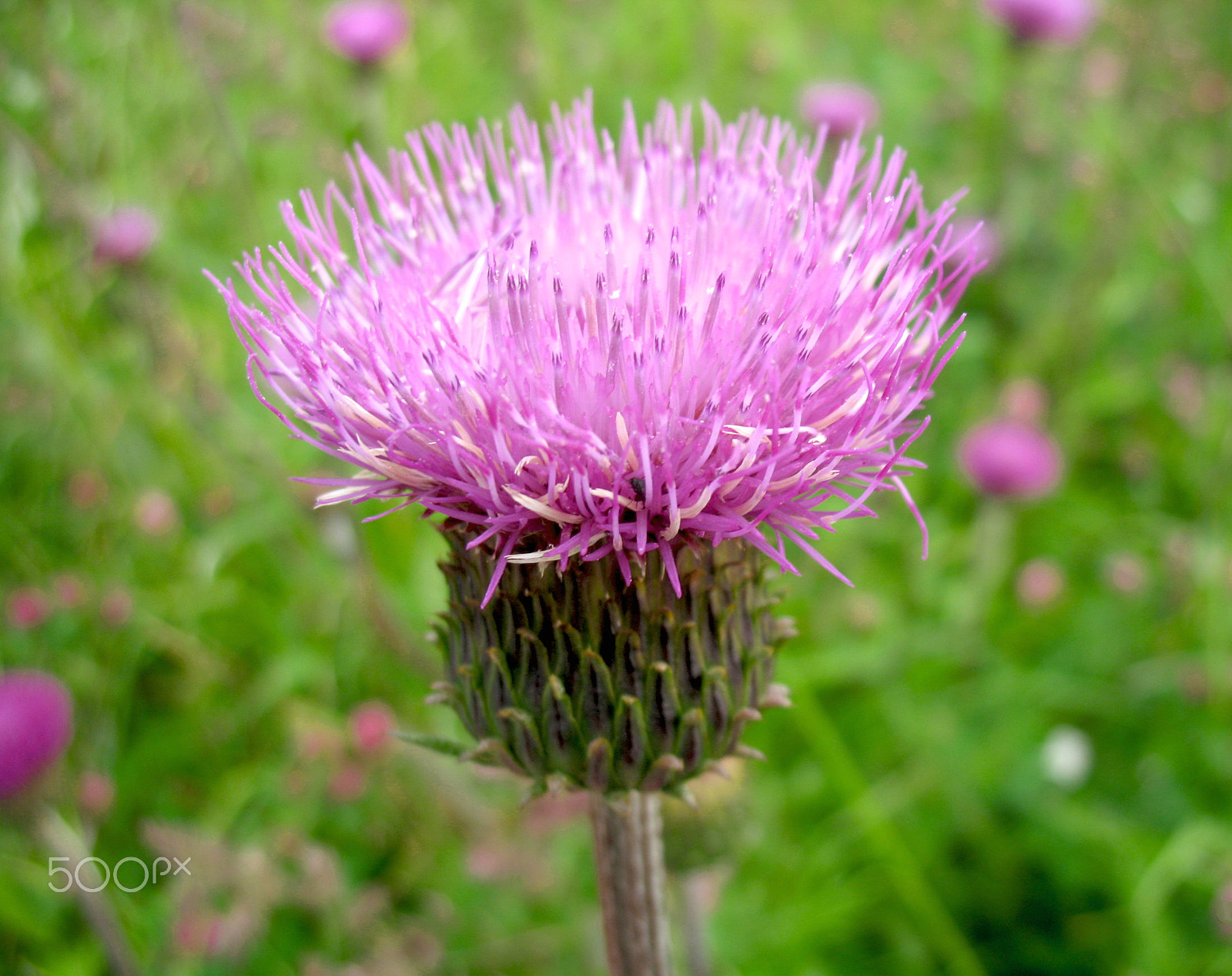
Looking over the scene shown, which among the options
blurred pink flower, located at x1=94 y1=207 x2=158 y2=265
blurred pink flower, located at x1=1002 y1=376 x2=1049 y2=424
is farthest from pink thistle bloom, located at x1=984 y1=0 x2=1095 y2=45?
blurred pink flower, located at x1=94 y1=207 x2=158 y2=265

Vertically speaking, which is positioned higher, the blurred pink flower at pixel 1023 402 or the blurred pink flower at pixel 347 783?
the blurred pink flower at pixel 1023 402

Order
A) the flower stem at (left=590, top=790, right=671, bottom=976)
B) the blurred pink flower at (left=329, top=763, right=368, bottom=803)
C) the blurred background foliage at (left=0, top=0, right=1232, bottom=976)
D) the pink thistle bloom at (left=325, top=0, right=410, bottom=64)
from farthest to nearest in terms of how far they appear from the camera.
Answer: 1. the pink thistle bloom at (left=325, top=0, right=410, bottom=64)
2. the blurred pink flower at (left=329, top=763, right=368, bottom=803)
3. the blurred background foliage at (left=0, top=0, right=1232, bottom=976)
4. the flower stem at (left=590, top=790, right=671, bottom=976)

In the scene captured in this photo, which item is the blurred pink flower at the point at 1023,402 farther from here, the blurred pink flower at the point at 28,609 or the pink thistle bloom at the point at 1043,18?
the blurred pink flower at the point at 28,609

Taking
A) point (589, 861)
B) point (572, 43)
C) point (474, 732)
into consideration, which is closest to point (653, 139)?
point (474, 732)

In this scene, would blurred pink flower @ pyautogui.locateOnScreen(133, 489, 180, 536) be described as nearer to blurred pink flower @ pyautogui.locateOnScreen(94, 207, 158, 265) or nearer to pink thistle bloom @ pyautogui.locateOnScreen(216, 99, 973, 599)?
blurred pink flower @ pyautogui.locateOnScreen(94, 207, 158, 265)

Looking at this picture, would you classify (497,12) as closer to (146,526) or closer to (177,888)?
(146,526)

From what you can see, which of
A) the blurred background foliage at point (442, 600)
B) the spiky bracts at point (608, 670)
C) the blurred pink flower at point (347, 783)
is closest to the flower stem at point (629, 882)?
the spiky bracts at point (608, 670)
